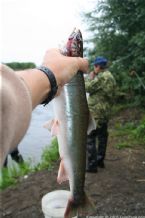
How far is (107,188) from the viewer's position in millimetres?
6660

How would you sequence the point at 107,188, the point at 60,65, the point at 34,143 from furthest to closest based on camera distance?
the point at 34,143 < the point at 107,188 < the point at 60,65

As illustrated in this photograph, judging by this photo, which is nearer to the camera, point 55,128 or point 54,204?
point 55,128

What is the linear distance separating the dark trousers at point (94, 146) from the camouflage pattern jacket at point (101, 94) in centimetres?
18

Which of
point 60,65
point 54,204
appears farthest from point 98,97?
point 60,65

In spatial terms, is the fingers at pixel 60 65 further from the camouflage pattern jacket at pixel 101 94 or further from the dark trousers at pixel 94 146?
the dark trousers at pixel 94 146

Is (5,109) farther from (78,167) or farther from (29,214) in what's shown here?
(29,214)

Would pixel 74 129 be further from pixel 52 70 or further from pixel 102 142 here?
pixel 102 142

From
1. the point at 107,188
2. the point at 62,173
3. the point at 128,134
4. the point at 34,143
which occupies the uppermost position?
the point at 62,173

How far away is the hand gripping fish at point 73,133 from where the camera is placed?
329 cm

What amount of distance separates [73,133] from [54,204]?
169 cm

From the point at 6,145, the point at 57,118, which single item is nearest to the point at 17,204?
the point at 57,118

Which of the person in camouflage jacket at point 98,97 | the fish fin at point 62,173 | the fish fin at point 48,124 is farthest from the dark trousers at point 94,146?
the fish fin at point 48,124

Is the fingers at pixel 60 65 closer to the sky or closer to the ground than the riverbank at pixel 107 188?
closer to the sky

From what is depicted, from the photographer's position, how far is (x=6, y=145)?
1237mm
